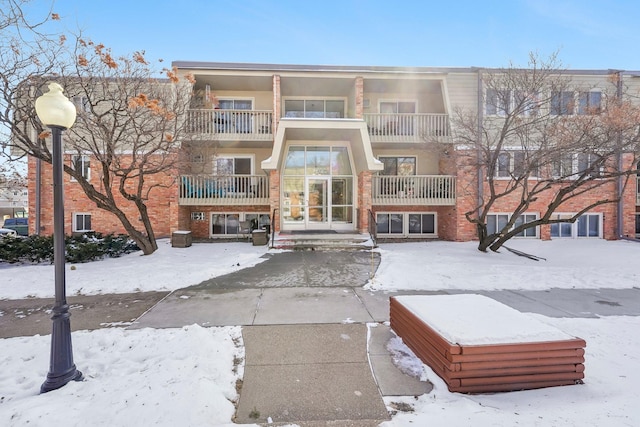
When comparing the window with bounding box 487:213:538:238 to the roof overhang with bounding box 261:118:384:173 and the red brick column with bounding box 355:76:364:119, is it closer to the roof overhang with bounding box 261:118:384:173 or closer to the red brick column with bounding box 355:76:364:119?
the roof overhang with bounding box 261:118:384:173

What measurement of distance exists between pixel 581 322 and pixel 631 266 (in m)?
6.54

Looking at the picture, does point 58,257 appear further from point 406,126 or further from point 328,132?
point 406,126

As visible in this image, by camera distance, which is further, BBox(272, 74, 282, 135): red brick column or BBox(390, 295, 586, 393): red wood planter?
BBox(272, 74, 282, 135): red brick column

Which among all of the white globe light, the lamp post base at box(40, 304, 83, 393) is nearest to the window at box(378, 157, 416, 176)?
the white globe light

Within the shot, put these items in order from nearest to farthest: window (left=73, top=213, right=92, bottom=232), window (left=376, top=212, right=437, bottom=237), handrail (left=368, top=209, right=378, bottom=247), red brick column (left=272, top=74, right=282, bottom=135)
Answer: handrail (left=368, top=209, right=378, bottom=247), red brick column (left=272, top=74, right=282, bottom=135), window (left=73, top=213, right=92, bottom=232), window (left=376, top=212, right=437, bottom=237)

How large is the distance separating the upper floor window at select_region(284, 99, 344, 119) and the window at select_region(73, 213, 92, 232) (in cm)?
1077

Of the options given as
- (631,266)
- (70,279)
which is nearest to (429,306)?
(70,279)

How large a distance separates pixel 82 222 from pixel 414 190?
15.8m

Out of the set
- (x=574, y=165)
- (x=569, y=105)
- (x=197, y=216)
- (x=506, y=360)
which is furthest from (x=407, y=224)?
(x=506, y=360)

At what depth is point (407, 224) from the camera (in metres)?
15.4

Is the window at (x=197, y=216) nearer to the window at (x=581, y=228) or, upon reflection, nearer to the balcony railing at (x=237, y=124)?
the balcony railing at (x=237, y=124)

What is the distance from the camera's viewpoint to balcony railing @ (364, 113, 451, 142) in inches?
543

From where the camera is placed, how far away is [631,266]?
9.25 meters

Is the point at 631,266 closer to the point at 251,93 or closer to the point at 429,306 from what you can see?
the point at 429,306
